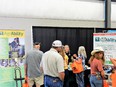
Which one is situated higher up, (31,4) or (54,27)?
(31,4)

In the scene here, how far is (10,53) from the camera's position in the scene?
711 centimetres

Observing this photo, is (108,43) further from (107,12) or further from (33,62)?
(107,12)

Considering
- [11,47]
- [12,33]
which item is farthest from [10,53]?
[12,33]

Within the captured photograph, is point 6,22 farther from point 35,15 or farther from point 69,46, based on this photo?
point 69,46

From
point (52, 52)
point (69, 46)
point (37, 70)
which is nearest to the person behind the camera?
point (52, 52)

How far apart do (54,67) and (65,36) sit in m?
3.39

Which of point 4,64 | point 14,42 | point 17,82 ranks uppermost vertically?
point 14,42

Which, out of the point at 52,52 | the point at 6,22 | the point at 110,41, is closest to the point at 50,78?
the point at 52,52

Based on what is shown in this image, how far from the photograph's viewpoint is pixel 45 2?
763 centimetres

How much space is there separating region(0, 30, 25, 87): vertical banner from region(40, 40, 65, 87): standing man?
2.31 m

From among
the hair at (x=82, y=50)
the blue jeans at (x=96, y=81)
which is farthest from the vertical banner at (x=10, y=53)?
the blue jeans at (x=96, y=81)

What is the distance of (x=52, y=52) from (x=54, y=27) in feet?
10.1

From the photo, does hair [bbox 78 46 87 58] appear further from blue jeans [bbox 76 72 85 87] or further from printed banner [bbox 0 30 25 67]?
printed banner [bbox 0 30 25 67]

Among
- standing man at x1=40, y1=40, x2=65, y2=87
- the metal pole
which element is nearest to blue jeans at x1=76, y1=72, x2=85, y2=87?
the metal pole
